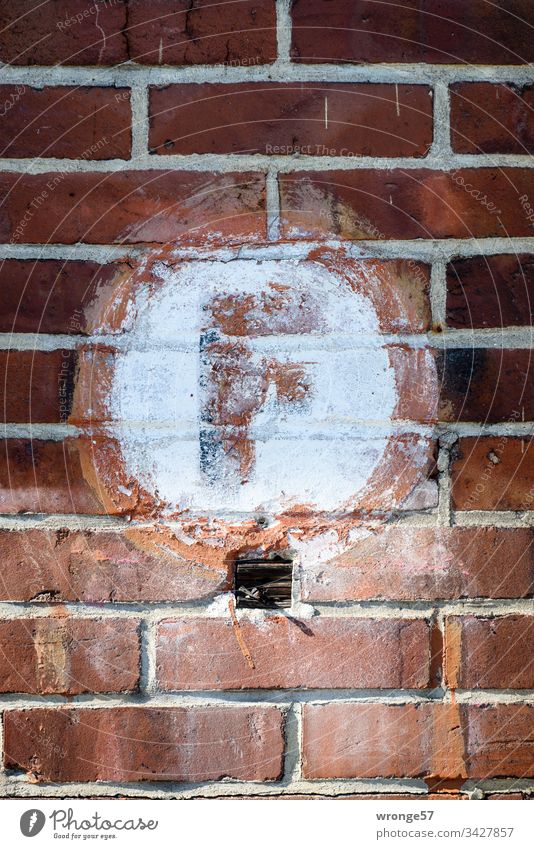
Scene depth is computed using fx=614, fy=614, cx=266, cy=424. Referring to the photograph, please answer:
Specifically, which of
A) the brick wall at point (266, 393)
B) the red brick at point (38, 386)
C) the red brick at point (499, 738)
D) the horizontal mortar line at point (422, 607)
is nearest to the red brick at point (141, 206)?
the brick wall at point (266, 393)

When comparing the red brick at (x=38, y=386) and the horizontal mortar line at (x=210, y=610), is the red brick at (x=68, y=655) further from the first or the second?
the red brick at (x=38, y=386)

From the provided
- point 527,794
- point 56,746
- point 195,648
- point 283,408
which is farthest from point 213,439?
point 527,794

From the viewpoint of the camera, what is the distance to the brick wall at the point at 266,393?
0.53 metres

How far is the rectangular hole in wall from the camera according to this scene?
1.76 ft

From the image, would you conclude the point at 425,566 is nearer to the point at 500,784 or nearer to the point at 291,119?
the point at 500,784

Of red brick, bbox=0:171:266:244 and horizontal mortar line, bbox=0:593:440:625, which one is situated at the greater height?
red brick, bbox=0:171:266:244

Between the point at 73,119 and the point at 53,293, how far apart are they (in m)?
0.15

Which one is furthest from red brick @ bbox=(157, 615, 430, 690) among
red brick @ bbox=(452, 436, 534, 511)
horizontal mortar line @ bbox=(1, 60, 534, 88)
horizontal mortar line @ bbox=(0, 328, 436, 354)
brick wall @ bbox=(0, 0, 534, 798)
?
horizontal mortar line @ bbox=(1, 60, 534, 88)

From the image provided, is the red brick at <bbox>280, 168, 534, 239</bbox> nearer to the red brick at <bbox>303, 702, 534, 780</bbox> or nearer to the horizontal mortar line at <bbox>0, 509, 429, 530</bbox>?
the horizontal mortar line at <bbox>0, 509, 429, 530</bbox>

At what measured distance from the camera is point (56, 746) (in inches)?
21.2

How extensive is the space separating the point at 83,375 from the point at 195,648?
258mm

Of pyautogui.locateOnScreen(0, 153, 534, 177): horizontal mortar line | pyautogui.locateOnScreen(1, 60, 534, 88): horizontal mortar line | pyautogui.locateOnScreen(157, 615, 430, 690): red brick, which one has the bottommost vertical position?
pyautogui.locateOnScreen(157, 615, 430, 690): red brick

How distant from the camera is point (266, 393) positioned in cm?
53

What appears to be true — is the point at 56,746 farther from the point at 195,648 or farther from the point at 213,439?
the point at 213,439
